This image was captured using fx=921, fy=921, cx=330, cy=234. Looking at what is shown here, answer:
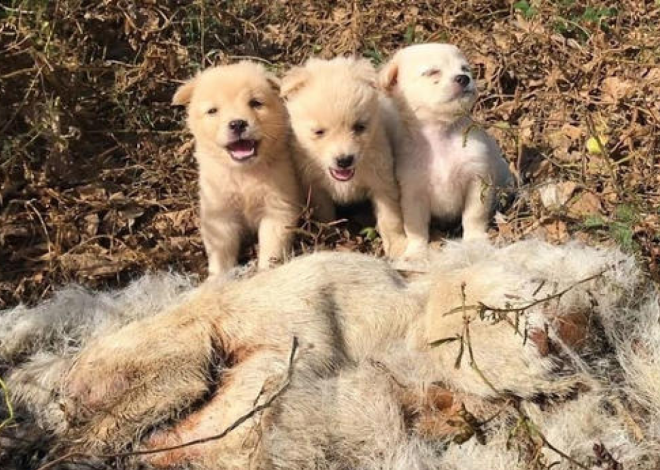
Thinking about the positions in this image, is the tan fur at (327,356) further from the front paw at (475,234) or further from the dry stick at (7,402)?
the front paw at (475,234)

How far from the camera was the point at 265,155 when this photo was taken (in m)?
4.34

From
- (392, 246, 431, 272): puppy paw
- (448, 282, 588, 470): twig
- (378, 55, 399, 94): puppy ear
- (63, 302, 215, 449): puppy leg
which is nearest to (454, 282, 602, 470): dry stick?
(448, 282, 588, 470): twig

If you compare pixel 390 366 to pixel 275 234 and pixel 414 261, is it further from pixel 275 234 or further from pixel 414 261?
pixel 275 234

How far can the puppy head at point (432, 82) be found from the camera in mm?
4203

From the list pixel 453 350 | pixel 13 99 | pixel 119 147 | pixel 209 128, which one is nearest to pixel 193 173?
pixel 119 147

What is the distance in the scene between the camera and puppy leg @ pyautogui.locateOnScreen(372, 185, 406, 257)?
431 centimetres

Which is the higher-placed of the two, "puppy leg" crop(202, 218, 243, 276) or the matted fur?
the matted fur

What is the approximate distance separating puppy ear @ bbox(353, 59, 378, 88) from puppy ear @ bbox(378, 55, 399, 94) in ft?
0.11

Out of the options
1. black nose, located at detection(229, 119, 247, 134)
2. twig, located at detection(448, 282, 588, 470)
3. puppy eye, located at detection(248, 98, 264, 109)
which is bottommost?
twig, located at detection(448, 282, 588, 470)

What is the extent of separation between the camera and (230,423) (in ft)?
8.87

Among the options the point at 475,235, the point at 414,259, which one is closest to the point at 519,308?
the point at 414,259

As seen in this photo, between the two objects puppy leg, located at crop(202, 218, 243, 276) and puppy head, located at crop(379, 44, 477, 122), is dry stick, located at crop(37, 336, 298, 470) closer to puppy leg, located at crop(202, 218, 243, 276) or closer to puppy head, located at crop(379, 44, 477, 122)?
puppy leg, located at crop(202, 218, 243, 276)

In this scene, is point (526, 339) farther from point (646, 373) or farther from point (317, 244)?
point (317, 244)

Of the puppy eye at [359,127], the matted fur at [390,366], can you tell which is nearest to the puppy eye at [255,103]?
the puppy eye at [359,127]
